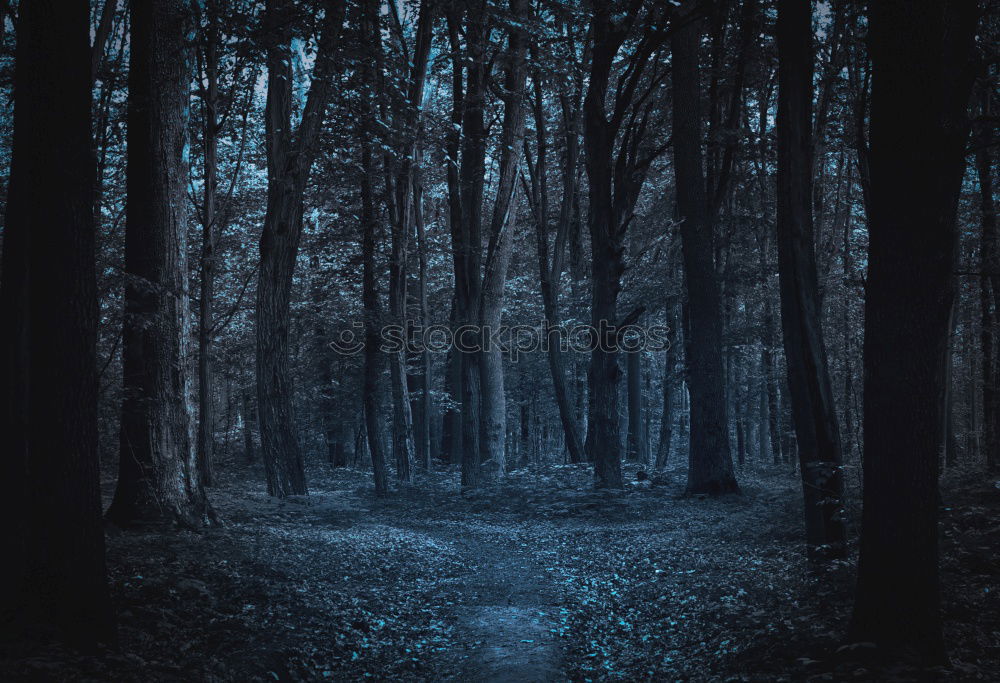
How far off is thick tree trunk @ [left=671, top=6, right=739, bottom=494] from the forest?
3.1 inches

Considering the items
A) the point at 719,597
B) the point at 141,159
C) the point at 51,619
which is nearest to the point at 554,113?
the point at 141,159

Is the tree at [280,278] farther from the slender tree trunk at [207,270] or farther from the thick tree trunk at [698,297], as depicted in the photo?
the thick tree trunk at [698,297]

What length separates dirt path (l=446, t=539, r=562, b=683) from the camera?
5.88 m

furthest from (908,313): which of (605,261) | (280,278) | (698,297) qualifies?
(280,278)

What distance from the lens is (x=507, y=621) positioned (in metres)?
7.19

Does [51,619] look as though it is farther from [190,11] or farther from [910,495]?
[190,11]

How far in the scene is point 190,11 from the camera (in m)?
9.84

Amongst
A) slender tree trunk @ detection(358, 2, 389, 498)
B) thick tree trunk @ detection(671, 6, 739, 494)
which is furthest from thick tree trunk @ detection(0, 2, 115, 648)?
thick tree trunk @ detection(671, 6, 739, 494)

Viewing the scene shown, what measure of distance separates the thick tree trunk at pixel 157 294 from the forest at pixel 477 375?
4 centimetres

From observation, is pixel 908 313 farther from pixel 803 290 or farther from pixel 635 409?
pixel 635 409

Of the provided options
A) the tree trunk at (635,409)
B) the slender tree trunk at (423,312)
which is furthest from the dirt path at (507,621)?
the tree trunk at (635,409)

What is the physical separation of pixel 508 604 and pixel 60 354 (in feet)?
17.9

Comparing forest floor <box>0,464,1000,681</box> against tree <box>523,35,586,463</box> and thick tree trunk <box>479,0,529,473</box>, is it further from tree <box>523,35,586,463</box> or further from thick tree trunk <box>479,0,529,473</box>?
tree <box>523,35,586,463</box>

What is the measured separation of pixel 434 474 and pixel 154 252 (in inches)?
581
